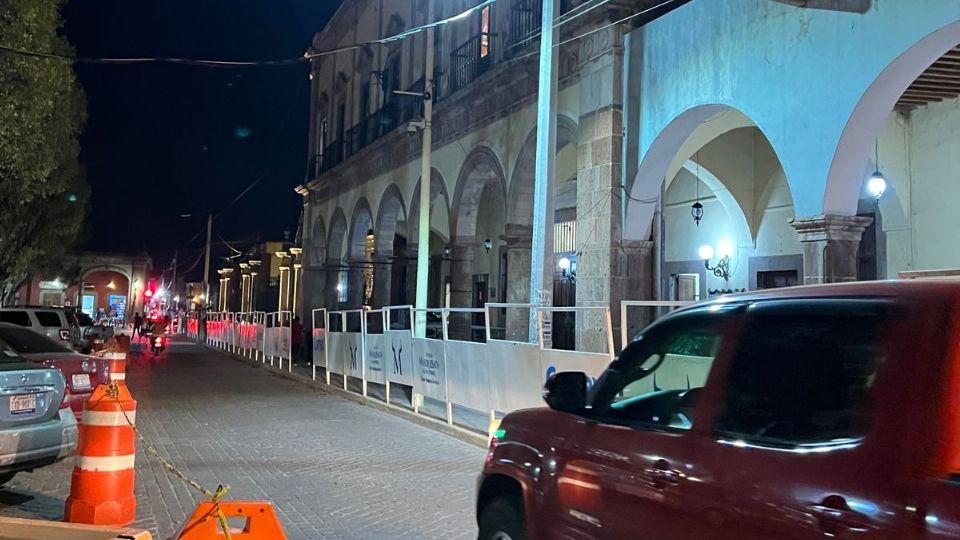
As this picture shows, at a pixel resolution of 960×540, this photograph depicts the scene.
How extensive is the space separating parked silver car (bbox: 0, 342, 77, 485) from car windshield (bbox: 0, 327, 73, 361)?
2.99 metres

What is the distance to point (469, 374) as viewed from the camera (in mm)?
10680

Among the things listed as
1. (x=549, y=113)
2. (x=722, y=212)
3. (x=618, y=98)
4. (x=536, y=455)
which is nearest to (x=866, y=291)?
(x=536, y=455)

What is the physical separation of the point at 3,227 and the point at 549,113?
19470mm

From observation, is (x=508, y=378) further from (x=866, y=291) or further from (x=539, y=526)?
(x=866, y=291)

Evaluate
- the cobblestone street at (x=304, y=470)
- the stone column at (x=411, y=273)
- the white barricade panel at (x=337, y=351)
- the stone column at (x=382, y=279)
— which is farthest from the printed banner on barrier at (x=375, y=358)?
the stone column at (x=382, y=279)

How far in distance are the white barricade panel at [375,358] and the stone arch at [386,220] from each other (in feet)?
31.6

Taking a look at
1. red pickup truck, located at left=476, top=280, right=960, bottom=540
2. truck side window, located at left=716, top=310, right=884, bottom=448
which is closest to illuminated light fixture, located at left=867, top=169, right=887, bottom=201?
red pickup truck, located at left=476, top=280, right=960, bottom=540

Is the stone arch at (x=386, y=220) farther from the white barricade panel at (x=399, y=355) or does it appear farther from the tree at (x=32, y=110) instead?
the white barricade panel at (x=399, y=355)

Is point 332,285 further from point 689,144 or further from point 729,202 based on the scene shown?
point 689,144

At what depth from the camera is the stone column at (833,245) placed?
9.20 meters

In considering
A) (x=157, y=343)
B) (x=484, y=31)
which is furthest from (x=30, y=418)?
(x=157, y=343)

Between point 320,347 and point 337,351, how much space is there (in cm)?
180

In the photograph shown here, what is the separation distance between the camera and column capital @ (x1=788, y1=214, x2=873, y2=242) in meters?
9.21

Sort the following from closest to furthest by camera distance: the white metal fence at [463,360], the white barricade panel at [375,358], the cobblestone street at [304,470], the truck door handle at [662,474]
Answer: the truck door handle at [662,474] < the cobblestone street at [304,470] < the white metal fence at [463,360] < the white barricade panel at [375,358]
